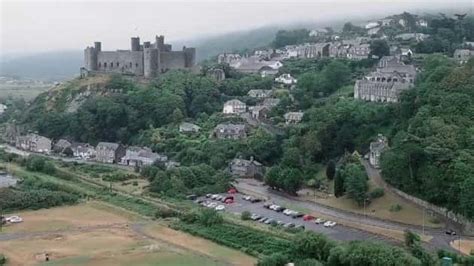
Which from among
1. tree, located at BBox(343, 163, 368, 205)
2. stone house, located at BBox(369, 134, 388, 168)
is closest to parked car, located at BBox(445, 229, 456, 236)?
tree, located at BBox(343, 163, 368, 205)

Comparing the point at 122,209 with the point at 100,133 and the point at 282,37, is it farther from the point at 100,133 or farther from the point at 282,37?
the point at 282,37

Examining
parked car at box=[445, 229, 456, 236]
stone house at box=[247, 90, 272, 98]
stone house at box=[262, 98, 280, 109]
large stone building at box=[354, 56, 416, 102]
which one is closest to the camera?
parked car at box=[445, 229, 456, 236]

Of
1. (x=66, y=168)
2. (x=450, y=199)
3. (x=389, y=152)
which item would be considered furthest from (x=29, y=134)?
(x=450, y=199)

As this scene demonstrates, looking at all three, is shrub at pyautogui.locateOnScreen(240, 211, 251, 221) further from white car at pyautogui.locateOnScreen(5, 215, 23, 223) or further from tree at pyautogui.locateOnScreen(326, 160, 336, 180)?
white car at pyautogui.locateOnScreen(5, 215, 23, 223)

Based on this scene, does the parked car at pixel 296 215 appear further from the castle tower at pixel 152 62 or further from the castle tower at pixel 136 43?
the castle tower at pixel 136 43

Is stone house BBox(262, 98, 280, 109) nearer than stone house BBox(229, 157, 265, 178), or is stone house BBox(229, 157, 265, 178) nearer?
stone house BBox(229, 157, 265, 178)

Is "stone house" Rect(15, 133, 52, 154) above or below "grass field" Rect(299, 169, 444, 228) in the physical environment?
below

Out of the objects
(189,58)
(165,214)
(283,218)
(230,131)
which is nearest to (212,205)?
(165,214)
